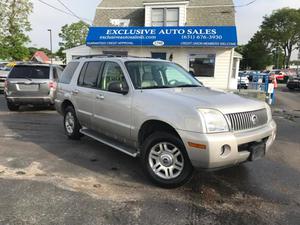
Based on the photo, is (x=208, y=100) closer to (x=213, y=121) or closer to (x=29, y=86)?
(x=213, y=121)

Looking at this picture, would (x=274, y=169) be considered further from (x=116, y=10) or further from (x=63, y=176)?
(x=116, y=10)

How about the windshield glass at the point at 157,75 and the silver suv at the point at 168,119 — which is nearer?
the silver suv at the point at 168,119

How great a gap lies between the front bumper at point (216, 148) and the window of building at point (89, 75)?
2493 millimetres

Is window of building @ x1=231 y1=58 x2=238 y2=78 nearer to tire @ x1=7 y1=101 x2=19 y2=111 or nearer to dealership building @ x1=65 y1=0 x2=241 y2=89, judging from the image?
dealership building @ x1=65 y1=0 x2=241 y2=89

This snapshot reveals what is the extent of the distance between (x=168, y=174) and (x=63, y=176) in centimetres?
162

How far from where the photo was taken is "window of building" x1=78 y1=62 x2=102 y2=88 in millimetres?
5790

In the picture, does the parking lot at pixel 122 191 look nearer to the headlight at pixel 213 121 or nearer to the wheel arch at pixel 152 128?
the wheel arch at pixel 152 128

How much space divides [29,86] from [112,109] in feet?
19.0

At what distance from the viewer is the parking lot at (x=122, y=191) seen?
3.51 m

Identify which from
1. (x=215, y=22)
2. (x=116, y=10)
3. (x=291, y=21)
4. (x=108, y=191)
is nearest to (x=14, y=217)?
(x=108, y=191)

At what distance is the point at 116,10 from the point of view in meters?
22.1

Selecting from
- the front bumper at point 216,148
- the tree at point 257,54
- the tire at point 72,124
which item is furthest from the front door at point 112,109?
the tree at point 257,54

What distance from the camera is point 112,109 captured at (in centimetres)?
510

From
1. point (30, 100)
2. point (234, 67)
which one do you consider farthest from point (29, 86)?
point (234, 67)
